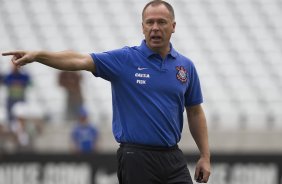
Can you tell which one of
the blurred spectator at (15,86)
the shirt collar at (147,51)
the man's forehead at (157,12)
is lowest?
the shirt collar at (147,51)

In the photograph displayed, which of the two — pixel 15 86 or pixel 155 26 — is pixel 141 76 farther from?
pixel 15 86

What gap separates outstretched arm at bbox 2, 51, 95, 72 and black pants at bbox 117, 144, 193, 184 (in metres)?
0.59

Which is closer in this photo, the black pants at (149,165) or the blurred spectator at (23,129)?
the black pants at (149,165)

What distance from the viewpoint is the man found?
5.57m

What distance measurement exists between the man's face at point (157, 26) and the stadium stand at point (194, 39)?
40.7ft

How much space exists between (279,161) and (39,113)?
250 inches

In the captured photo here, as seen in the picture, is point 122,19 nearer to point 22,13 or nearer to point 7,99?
point 22,13

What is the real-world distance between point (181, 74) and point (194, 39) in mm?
16224

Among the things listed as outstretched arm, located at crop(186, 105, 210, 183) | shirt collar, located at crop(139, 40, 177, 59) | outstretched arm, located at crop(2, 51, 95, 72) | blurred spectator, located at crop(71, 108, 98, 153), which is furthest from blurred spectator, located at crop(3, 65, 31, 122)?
outstretched arm, located at crop(2, 51, 95, 72)

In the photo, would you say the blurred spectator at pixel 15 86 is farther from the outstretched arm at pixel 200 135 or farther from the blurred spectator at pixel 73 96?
the outstretched arm at pixel 200 135

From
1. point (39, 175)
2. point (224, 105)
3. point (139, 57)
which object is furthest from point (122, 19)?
point (139, 57)

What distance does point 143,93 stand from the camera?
5.58 meters

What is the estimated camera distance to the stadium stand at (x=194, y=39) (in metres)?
18.9

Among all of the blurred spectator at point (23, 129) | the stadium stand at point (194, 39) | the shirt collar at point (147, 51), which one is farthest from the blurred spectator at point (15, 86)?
the shirt collar at point (147, 51)
